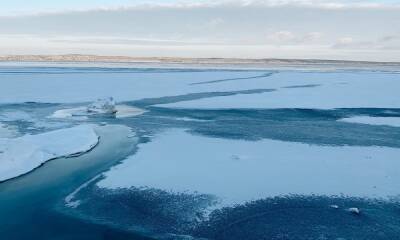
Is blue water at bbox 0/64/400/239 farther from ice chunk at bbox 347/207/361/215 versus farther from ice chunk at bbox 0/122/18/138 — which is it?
ice chunk at bbox 0/122/18/138

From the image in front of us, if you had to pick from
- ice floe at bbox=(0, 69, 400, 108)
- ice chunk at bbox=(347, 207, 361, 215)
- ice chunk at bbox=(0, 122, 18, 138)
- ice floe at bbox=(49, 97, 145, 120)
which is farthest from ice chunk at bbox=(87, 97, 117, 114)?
ice chunk at bbox=(347, 207, 361, 215)

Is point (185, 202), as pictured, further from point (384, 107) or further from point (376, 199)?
point (384, 107)

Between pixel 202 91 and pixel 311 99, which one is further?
pixel 202 91

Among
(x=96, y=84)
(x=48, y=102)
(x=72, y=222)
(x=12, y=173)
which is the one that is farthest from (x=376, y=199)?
(x=96, y=84)

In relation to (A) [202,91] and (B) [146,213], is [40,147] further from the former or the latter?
(A) [202,91]

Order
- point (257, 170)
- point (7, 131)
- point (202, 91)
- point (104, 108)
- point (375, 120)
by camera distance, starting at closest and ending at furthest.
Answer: point (257, 170) < point (7, 131) < point (375, 120) < point (104, 108) < point (202, 91)

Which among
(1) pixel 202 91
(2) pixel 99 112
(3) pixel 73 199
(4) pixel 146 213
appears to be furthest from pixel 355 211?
(1) pixel 202 91

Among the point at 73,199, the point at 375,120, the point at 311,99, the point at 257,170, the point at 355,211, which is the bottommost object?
the point at 73,199
